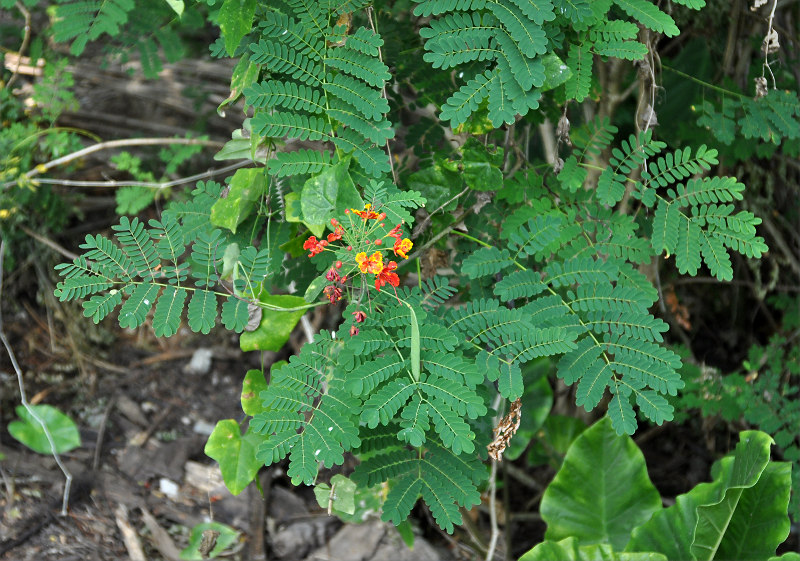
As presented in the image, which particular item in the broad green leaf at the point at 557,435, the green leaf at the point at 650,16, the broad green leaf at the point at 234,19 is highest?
the green leaf at the point at 650,16

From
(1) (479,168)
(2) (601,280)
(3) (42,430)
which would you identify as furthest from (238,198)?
(3) (42,430)

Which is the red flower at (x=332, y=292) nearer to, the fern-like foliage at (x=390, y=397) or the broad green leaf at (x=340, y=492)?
the fern-like foliage at (x=390, y=397)

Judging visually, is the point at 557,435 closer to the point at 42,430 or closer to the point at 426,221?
the point at 426,221

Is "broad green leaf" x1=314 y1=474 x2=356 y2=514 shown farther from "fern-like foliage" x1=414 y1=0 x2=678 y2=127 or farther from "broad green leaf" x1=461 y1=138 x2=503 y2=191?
"fern-like foliage" x1=414 y1=0 x2=678 y2=127

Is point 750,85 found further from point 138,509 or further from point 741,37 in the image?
point 138,509

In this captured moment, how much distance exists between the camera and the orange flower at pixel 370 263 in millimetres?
1330

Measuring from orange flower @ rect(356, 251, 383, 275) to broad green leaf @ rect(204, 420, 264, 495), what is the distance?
25.2 inches

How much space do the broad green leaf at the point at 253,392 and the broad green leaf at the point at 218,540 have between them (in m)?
0.84

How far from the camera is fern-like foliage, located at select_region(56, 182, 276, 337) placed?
4.68 feet

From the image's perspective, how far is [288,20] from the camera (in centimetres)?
155

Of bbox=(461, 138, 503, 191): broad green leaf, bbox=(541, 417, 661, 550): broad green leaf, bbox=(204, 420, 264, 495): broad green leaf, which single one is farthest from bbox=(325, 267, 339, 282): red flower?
bbox=(541, 417, 661, 550): broad green leaf

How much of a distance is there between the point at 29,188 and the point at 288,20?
56.9 inches

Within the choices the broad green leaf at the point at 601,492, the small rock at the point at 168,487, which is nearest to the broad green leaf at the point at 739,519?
the broad green leaf at the point at 601,492

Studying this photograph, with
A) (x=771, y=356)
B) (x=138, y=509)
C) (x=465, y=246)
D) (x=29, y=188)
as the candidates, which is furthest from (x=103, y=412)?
(x=771, y=356)
